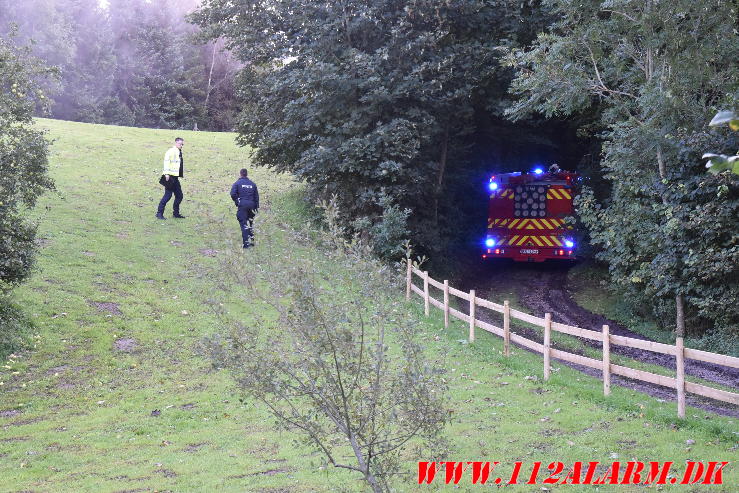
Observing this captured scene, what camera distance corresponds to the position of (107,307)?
16203mm

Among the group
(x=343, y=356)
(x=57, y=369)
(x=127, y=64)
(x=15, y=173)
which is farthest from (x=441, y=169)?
(x=127, y=64)

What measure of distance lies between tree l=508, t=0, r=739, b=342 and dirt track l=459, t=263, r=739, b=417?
159cm

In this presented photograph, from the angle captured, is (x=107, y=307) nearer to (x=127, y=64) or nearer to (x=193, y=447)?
(x=193, y=447)

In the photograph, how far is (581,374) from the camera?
13.2 meters

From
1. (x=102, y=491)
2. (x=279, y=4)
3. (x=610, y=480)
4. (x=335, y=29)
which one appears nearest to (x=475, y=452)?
(x=610, y=480)

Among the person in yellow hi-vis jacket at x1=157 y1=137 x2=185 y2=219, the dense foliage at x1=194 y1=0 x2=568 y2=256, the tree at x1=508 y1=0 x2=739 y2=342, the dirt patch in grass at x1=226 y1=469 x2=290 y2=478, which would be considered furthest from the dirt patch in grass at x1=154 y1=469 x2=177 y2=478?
the person in yellow hi-vis jacket at x1=157 y1=137 x2=185 y2=219

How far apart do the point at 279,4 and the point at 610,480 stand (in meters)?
19.4

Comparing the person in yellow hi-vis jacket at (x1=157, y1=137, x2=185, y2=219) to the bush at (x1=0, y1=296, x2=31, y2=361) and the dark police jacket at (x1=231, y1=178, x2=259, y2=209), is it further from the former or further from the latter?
the bush at (x1=0, y1=296, x2=31, y2=361)

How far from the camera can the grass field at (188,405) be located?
841 centimetres

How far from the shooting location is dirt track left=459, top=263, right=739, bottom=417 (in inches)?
491

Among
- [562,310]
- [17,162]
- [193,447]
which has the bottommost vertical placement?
[193,447]

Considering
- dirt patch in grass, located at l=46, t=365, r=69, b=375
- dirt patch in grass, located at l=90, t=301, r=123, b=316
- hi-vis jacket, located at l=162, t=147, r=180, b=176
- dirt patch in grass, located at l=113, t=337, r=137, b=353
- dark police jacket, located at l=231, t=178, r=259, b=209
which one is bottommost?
dirt patch in grass, located at l=46, t=365, r=69, b=375

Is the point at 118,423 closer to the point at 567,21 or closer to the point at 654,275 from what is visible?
the point at 654,275

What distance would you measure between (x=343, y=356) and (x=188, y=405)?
6.53 meters
